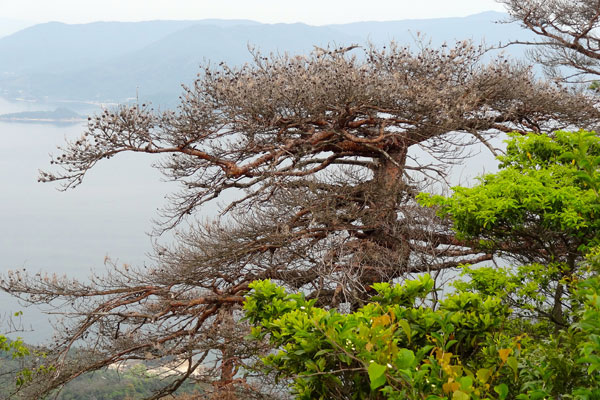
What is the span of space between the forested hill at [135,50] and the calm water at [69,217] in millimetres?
8463

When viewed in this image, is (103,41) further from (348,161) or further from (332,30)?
(348,161)

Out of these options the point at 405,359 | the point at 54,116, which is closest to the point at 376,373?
the point at 405,359

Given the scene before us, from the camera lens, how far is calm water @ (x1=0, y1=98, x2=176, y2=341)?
3748 centimetres

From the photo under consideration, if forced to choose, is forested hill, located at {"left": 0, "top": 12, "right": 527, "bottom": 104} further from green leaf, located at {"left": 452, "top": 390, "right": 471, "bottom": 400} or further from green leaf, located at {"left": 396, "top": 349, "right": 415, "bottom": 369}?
green leaf, located at {"left": 452, "top": 390, "right": 471, "bottom": 400}

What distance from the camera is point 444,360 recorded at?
6.96 feet

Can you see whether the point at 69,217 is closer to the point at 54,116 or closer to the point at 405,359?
the point at 54,116

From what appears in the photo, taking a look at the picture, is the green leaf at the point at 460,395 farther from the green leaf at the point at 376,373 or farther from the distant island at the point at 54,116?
the distant island at the point at 54,116

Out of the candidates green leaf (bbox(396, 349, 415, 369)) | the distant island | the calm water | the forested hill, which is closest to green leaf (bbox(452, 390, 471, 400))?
green leaf (bbox(396, 349, 415, 369))

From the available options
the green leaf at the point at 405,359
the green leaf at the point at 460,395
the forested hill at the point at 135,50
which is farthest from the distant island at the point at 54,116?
the green leaf at the point at 460,395

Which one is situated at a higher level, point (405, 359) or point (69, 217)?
point (405, 359)

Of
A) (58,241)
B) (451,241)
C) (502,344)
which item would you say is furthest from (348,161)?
(58,241)

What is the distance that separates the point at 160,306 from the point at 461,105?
4.50 metres

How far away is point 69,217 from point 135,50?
6723cm

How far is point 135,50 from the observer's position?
109m
